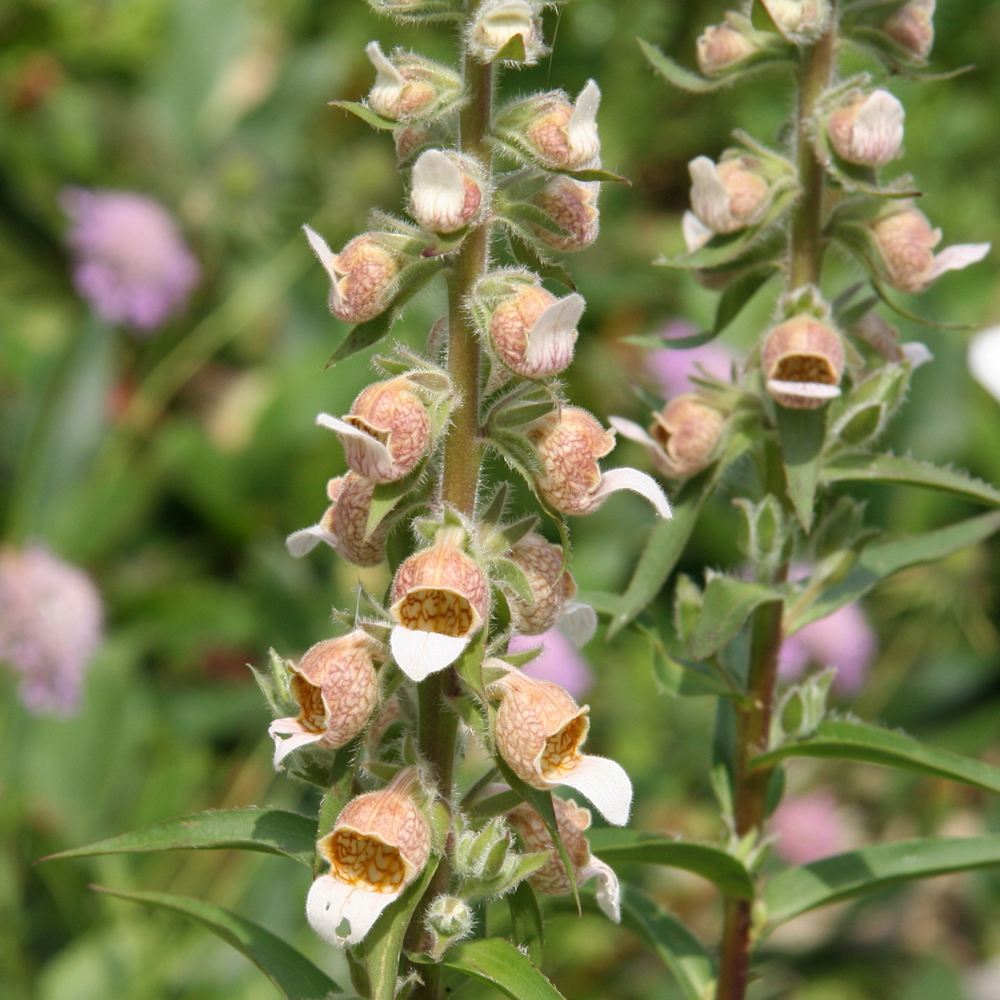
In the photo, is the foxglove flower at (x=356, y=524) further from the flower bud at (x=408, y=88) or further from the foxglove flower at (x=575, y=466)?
the flower bud at (x=408, y=88)

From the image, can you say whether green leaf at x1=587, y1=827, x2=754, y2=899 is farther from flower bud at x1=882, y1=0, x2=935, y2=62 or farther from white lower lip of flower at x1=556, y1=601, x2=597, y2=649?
flower bud at x1=882, y1=0, x2=935, y2=62

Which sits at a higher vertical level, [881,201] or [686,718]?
[881,201]

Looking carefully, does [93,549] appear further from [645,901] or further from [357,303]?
[357,303]

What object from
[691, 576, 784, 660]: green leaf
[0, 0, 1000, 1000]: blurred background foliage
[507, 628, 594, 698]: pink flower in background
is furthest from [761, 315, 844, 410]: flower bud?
[0, 0, 1000, 1000]: blurred background foliage

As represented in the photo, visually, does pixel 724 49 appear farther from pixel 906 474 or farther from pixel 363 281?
pixel 363 281

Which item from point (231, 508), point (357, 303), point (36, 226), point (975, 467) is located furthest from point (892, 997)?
point (36, 226)

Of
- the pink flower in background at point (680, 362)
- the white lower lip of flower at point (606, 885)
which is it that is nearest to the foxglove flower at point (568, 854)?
the white lower lip of flower at point (606, 885)

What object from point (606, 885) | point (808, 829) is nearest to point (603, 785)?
point (606, 885)
